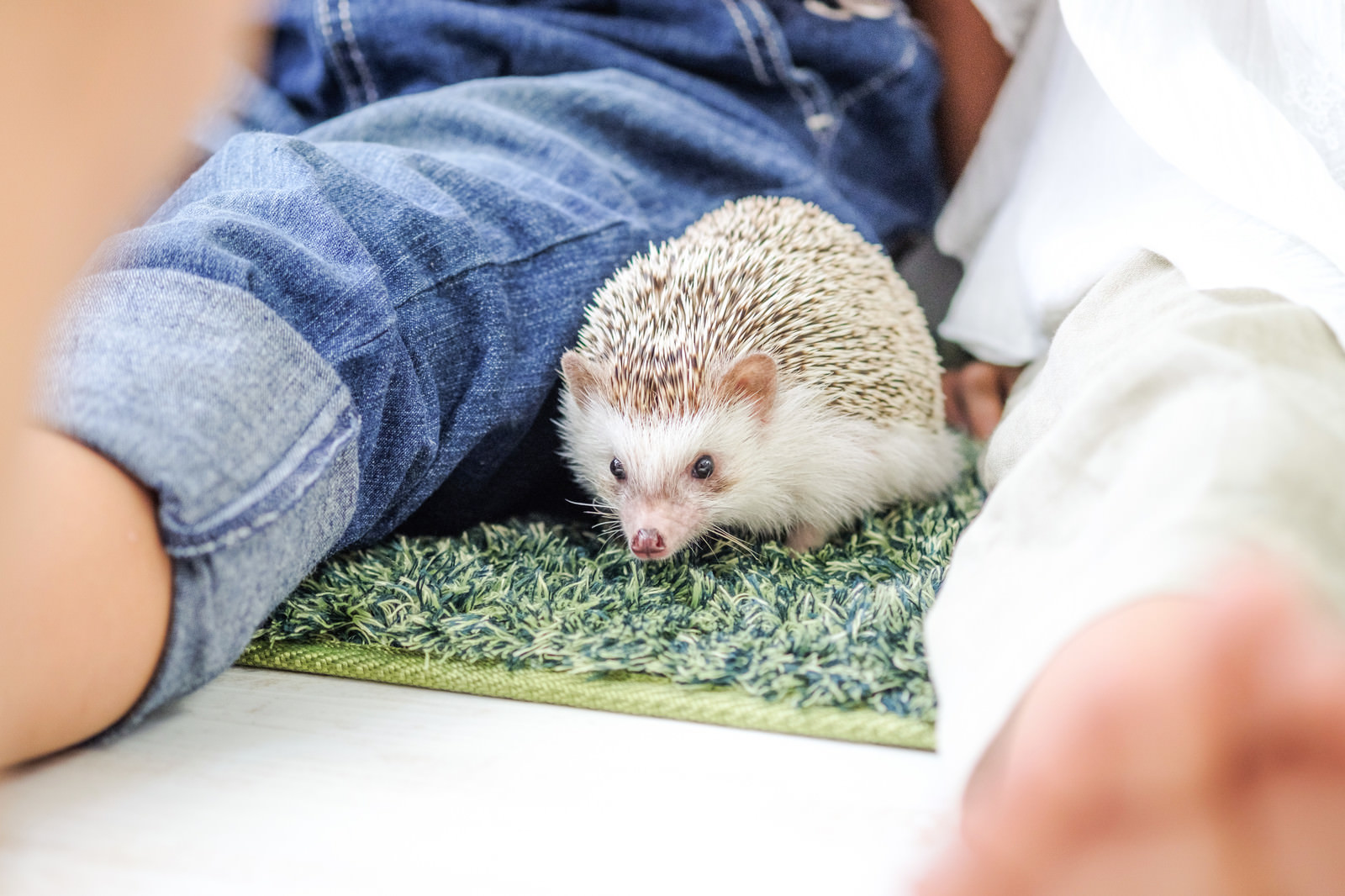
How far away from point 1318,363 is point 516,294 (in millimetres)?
834

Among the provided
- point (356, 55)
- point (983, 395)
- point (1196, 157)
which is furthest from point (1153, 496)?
point (356, 55)

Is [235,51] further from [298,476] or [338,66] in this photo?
[338,66]

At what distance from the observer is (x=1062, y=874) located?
0.51m

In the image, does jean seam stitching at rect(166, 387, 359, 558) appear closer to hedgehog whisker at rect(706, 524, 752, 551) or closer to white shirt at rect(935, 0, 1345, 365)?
hedgehog whisker at rect(706, 524, 752, 551)

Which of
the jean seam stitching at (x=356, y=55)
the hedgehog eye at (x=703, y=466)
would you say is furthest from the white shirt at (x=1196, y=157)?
the jean seam stitching at (x=356, y=55)

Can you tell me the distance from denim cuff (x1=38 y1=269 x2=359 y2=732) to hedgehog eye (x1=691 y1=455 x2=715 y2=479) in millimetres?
502

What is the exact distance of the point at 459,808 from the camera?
76cm

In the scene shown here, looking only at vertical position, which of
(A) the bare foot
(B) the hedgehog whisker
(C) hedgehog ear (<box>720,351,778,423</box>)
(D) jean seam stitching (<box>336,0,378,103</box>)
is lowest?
(B) the hedgehog whisker

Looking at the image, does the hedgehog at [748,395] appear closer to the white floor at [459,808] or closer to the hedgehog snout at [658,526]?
the hedgehog snout at [658,526]

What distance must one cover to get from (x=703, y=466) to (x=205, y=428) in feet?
2.15

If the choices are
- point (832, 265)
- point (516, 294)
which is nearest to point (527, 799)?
point (516, 294)

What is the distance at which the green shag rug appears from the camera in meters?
0.86

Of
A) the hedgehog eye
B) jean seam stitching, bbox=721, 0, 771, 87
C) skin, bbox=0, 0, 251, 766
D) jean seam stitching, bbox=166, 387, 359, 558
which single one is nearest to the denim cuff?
jean seam stitching, bbox=166, 387, 359, 558

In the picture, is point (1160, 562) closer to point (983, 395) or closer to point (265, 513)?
point (265, 513)
